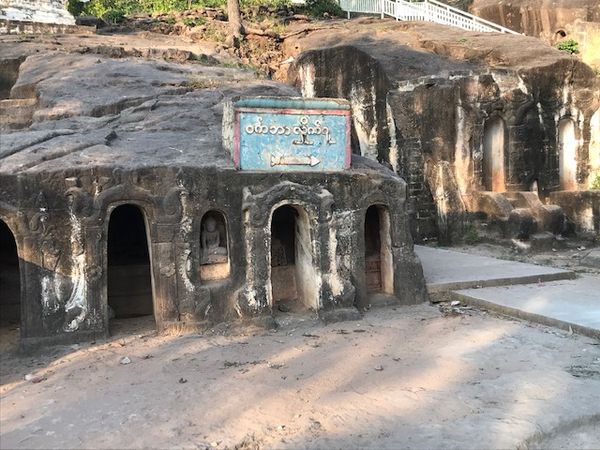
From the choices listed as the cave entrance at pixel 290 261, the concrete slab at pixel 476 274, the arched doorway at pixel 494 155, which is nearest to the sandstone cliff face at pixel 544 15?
the arched doorway at pixel 494 155

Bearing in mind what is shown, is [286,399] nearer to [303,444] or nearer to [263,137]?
[303,444]

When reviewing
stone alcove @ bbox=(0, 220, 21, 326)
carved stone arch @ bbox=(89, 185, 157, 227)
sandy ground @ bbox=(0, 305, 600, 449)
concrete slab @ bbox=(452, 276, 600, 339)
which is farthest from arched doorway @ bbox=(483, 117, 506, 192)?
stone alcove @ bbox=(0, 220, 21, 326)

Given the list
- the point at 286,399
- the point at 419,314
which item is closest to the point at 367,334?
the point at 419,314

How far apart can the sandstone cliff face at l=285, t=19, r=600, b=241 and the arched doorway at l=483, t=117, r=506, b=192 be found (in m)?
0.06

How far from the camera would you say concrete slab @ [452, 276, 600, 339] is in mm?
7347

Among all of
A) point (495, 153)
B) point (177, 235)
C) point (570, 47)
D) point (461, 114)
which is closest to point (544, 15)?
point (570, 47)

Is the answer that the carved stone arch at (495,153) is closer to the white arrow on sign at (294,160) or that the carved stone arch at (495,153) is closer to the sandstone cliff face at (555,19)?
the sandstone cliff face at (555,19)

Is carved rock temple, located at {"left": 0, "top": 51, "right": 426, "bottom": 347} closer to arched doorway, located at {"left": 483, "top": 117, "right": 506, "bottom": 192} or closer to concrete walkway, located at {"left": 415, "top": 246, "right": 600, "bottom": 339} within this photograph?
concrete walkway, located at {"left": 415, "top": 246, "right": 600, "bottom": 339}

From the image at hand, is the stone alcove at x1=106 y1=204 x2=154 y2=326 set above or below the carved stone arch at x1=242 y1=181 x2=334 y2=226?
below

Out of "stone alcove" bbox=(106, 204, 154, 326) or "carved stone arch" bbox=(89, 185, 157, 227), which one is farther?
"stone alcove" bbox=(106, 204, 154, 326)

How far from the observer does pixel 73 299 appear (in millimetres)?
6992

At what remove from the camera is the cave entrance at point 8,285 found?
27.5 feet

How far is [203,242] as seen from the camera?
7.98m

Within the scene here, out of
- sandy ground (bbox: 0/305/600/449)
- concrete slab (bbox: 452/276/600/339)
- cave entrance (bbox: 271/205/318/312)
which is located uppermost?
cave entrance (bbox: 271/205/318/312)
